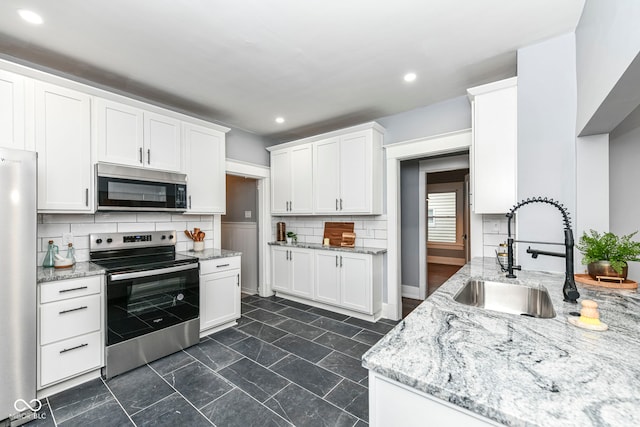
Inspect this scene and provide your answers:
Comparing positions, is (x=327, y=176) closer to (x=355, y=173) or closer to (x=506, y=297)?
(x=355, y=173)

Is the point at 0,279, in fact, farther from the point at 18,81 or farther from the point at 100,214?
the point at 18,81

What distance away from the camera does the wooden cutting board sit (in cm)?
396

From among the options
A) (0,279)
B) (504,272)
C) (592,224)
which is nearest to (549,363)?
(504,272)

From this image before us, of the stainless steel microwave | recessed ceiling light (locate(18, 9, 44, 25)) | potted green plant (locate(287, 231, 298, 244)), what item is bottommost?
potted green plant (locate(287, 231, 298, 244))

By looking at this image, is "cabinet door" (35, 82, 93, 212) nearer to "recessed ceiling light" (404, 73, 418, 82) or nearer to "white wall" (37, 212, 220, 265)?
"white wall" (37, 212, 220, 265)

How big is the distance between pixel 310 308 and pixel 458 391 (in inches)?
132

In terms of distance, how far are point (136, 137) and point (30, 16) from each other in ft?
3.41

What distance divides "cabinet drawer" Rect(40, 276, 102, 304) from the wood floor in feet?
11.1

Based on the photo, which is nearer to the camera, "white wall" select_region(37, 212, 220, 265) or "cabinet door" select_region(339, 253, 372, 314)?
"white wall" select_region(37, 212, 220, 265)

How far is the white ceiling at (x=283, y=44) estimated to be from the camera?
177 cm

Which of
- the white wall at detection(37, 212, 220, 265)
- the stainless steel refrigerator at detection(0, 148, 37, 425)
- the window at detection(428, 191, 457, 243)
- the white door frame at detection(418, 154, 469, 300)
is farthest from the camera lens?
the window at detection(428, 191, 457, 243)

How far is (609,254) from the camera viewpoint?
1645mm

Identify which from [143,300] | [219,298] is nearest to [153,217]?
[143,300]

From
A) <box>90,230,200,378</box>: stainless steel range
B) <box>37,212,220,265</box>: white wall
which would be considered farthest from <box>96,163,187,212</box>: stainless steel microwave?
<box>90,230,200,378</box>: stainless steel range
